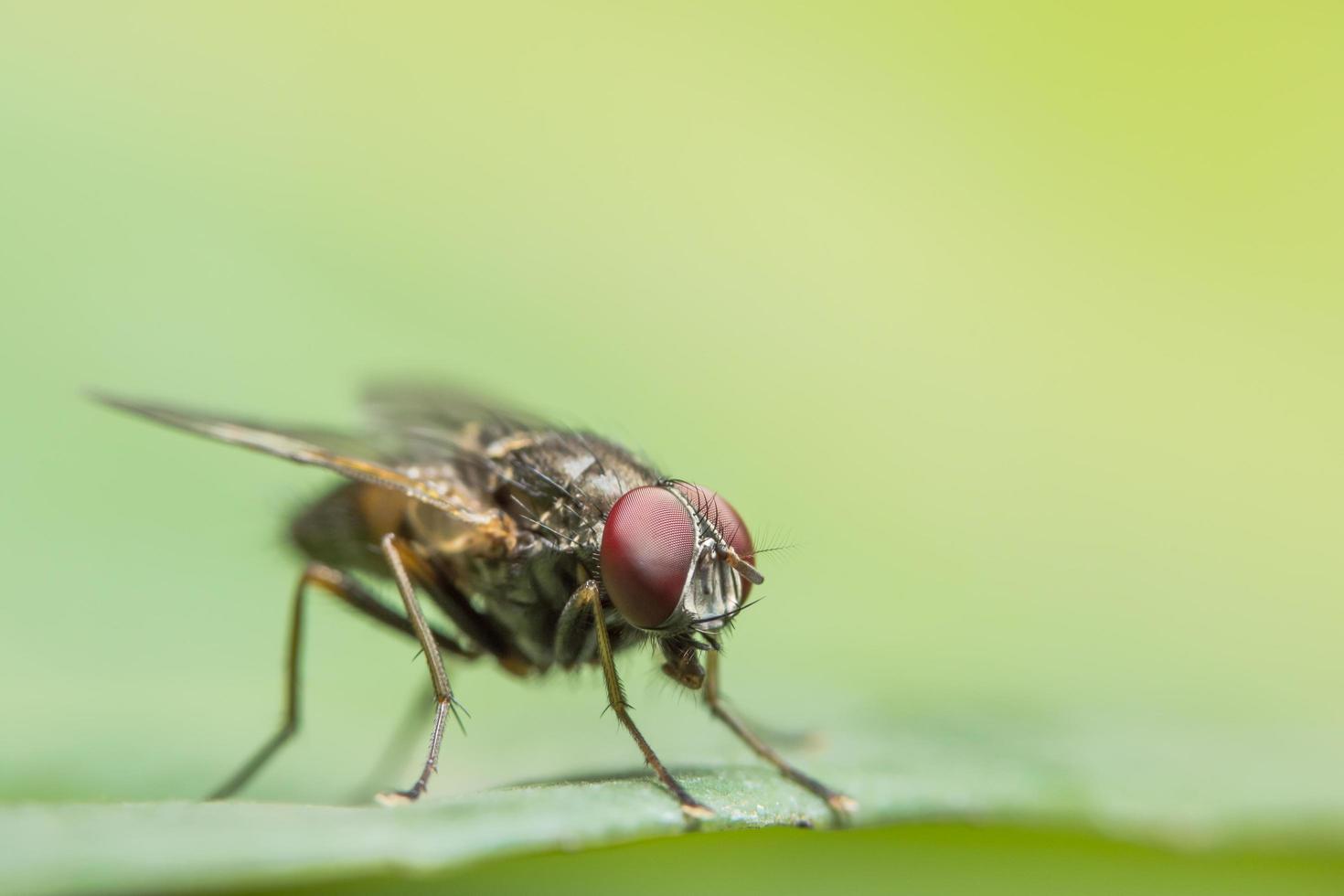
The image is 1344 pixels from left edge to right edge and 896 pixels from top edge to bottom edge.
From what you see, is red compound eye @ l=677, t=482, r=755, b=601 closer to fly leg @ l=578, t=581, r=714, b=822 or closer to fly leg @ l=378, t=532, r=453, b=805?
fly leg @ l=578, t=581, r=714, b=822

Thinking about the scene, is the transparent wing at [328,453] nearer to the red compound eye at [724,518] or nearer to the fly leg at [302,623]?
the fly leg at [302,623]

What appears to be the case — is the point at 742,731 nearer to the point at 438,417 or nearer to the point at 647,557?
the point at 647,557

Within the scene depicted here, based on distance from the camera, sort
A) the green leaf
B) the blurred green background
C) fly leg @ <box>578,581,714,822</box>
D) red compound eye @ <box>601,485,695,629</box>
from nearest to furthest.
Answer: the green leaf
red compound eye @ <box>601,485,695,629</box>
fly leg @ <box>578,581,714,822</box>
the blurred green background

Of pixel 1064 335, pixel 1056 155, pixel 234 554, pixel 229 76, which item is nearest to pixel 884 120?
pixel 1056 155

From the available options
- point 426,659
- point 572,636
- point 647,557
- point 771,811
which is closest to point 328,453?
point 426,659

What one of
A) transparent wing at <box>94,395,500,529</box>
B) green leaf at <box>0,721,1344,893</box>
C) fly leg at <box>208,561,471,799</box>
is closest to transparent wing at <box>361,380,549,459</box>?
transparent wing at <box>94,395,500,529</box>

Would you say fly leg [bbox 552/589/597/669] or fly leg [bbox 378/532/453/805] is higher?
fly leg [bbox 552/589/597/669]
